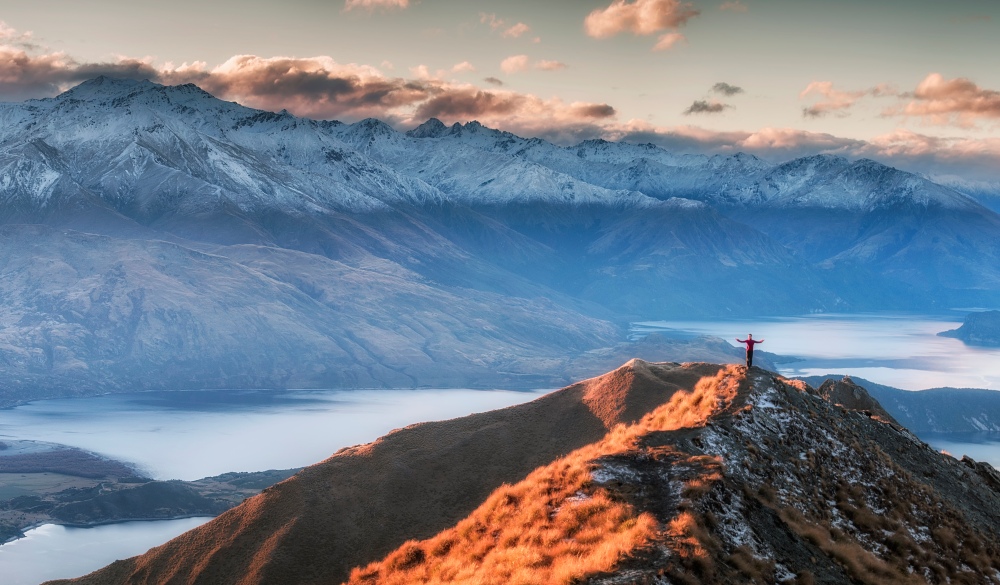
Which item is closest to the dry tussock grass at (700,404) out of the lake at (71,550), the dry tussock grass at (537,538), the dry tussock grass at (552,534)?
the dry tussock grass at (552,534)

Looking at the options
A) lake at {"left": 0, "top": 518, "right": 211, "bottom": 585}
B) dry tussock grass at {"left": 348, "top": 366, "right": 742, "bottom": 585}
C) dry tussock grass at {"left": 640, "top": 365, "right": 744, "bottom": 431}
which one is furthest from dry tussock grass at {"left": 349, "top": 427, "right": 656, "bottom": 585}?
lake at {"left": 0, "top": 518, "right": 211, "bottom": 585}

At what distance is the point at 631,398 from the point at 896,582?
1212 inches

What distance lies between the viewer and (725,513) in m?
28.5

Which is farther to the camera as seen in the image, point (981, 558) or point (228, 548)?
point (228, 548)

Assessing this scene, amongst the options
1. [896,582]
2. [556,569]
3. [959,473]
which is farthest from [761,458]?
[959,473]

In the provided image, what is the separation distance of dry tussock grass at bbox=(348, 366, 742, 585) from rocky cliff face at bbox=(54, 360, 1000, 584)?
0.29 feet

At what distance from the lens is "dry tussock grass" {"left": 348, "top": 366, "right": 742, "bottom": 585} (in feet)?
85.0

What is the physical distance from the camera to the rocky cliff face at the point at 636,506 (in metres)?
27.4

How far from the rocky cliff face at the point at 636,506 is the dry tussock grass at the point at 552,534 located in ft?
0.29

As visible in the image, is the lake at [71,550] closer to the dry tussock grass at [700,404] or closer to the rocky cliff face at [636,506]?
the rocky cliff face at [636,506]

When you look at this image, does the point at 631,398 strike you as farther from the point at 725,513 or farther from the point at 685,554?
the point at 685,554

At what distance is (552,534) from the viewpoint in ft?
95.7

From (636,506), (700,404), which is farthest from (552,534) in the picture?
(700,404)

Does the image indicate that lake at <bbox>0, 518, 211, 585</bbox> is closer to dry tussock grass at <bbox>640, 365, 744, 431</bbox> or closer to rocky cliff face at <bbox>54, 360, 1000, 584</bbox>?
rocky cliff face at <bbox>54, 360, 1000, 584</bbox>
